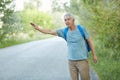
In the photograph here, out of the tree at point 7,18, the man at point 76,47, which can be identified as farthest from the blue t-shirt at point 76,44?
the tree at point 7,18

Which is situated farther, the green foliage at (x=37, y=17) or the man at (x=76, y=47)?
the green foliage at (x=37, y=17)

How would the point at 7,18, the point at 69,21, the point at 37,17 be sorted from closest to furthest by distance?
1. the point at 69,21
2. the point at 7,18
3. the point at 37,17

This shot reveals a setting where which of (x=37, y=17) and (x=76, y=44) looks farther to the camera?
(x=37, y=17)

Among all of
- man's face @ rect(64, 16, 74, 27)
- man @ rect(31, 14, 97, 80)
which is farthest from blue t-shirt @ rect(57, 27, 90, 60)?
man's face @ rect(64, 16, 74, 27)

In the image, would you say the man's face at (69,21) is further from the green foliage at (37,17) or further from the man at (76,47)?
the green foliage at (37,17)

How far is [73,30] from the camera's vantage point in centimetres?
645

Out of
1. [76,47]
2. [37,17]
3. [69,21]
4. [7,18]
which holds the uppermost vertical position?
[69,21]

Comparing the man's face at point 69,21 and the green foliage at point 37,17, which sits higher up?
the man's face at point 69,21

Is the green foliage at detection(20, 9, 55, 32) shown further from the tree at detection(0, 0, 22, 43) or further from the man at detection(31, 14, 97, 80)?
the man at detection(31, 14, 97, 80)

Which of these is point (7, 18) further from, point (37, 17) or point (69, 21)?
point (37, 17)

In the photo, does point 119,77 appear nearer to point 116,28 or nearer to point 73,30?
point 116,28

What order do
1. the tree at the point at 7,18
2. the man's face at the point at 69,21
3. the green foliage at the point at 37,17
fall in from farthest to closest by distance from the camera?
the green foliage at the point at 37,17
the tree at the point at 7,18
the man's face at the point at 69,21

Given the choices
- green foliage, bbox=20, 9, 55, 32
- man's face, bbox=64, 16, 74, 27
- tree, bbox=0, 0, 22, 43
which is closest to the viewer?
man's face, bbox=64, 16, 74, 27

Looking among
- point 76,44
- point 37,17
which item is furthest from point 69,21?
point 37,17
